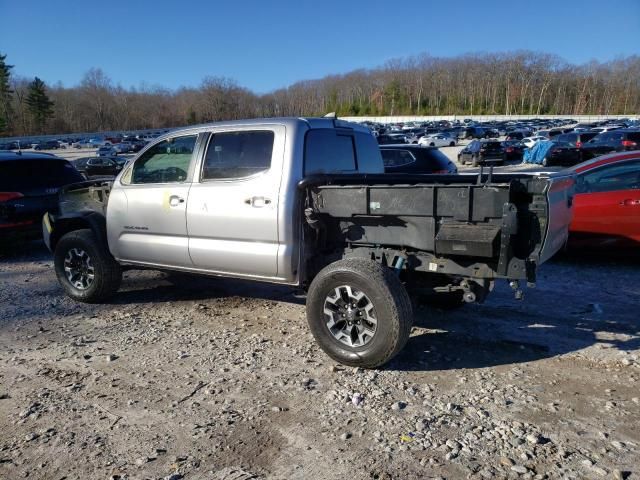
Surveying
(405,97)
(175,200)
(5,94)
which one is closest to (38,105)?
(5,94)

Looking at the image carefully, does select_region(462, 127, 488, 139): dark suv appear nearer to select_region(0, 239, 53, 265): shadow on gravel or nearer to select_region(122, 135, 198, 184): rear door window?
select_region(0, 239, 53, 265): shadow on gravel

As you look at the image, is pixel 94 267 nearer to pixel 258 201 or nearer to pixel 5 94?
pixel 258 201

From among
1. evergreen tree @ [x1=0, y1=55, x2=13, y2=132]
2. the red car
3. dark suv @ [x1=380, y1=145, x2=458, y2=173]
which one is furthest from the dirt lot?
evergreen tree @ [x1=0, y1=55, x2=13, y2=132]

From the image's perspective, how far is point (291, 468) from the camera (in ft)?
9.40

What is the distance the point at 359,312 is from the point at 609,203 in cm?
452

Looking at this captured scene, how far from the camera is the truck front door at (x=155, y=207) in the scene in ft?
16.7

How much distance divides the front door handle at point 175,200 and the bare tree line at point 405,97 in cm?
11778

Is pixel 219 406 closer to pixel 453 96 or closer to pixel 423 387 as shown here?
pixel 423 387

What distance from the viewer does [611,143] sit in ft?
81.3

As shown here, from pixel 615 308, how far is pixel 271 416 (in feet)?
12.7

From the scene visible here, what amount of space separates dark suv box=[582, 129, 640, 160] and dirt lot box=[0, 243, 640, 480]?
68.2 feet

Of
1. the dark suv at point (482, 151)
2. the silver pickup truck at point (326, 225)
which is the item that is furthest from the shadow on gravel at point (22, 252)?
the dark suv at point (482, 151)

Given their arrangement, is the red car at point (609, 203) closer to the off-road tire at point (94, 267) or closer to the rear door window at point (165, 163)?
the rear door window at point (165, 163)

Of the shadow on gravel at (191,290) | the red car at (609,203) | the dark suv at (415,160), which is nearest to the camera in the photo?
the shadow on gravel at (191,290)
